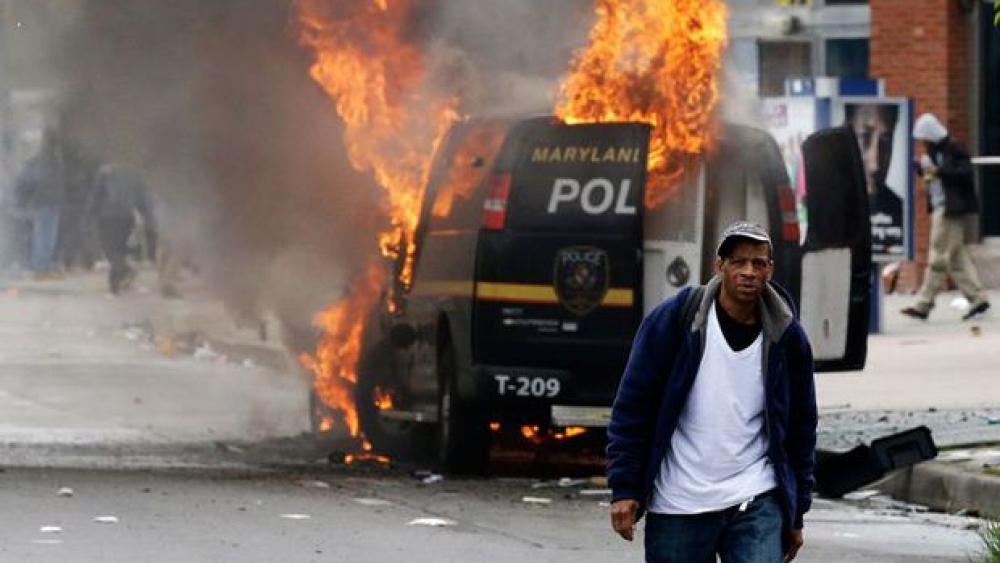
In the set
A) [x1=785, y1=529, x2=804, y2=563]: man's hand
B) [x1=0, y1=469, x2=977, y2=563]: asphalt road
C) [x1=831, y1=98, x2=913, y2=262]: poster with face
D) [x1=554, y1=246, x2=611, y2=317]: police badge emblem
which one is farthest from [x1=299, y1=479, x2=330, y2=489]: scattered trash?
[x1=831, y1=98, x2=913, y2=262]: poster with face

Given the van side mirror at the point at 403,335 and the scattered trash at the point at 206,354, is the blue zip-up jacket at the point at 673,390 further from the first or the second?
the scattered trash at the point at 206,354

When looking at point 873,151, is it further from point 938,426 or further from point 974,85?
point 938,426

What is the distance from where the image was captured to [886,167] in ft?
74.5

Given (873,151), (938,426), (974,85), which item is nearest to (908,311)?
(873,151)

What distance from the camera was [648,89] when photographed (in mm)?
14102

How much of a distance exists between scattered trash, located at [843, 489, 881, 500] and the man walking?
667 centimetres

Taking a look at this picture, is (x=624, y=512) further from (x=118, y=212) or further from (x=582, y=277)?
(x=118, y=212)

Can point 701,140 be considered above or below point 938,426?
above

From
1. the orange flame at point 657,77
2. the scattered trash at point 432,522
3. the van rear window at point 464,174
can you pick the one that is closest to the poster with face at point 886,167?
the orange flame at point 657,77

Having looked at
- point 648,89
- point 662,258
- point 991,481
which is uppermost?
point 648,89

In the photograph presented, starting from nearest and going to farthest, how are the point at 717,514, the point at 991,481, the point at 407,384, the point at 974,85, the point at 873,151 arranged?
the point at 717,514 < the point at 991,481 < the point at 407,384 < the point at 873,151 < the point at 974,85

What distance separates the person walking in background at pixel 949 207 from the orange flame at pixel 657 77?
29.9ft

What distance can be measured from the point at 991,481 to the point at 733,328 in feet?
19.4

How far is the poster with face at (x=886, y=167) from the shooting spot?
73.8ft
